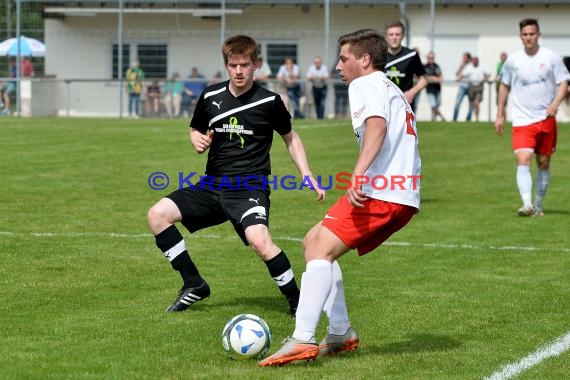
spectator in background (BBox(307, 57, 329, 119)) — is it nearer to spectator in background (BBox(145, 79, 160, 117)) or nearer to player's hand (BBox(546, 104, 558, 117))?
spectator in background (BBox(145, 79, 160, 117))

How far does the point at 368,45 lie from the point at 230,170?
6.20 ft

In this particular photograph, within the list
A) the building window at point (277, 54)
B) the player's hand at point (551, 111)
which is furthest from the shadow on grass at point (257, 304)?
the building window at point (277, 54)

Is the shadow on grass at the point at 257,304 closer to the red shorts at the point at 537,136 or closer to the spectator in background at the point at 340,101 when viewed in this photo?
the red shorts at the point at 537,136

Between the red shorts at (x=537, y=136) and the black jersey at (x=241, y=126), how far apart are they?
638 centimetres

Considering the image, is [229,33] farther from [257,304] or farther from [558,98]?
[257,304]

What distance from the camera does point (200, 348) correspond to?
6699mm

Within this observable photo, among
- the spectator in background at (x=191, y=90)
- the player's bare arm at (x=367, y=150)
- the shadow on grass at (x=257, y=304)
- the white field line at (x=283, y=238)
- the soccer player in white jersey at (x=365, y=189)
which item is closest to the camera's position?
the player's bare arm at (x=367, y=150)

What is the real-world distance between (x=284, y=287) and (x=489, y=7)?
97.9ft

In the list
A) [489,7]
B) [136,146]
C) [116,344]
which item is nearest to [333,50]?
[489,7]

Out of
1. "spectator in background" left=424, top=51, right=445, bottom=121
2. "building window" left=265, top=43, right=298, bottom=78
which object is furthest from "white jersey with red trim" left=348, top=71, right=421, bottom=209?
"building window" left=265, top=43, right=298, bottom=78

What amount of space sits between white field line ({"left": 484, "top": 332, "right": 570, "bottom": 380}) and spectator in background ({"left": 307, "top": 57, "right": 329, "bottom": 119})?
2396cm

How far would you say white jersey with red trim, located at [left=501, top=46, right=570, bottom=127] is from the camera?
13.7 meters

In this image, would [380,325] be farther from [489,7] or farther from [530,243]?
[489,7]

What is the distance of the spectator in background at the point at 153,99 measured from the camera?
105ft
